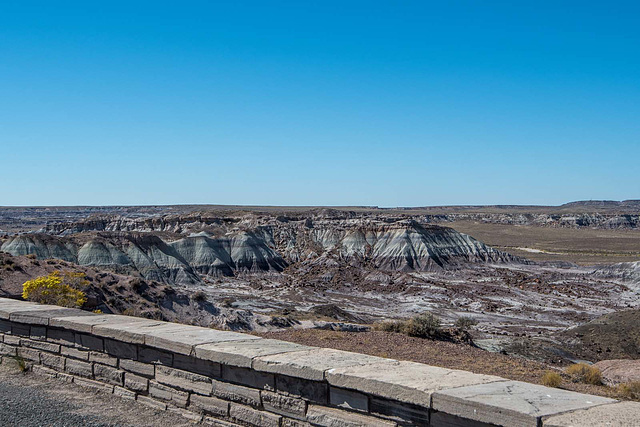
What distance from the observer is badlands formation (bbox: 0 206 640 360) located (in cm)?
3809

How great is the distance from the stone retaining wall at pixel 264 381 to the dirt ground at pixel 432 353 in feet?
26.9

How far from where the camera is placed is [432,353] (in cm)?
1599

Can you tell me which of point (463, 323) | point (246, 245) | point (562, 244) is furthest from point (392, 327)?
point (562, 244)

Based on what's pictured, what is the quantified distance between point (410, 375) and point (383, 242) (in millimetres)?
74136

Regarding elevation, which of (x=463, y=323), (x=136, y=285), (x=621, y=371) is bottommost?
(x=463, y=323)

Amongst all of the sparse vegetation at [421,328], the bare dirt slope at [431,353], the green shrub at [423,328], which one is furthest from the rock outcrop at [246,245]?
the bare dirt slope at [431,353]

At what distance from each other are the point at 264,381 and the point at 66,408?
2554mm

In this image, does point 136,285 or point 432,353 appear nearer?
point 432,353

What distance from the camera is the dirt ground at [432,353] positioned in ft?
44.8

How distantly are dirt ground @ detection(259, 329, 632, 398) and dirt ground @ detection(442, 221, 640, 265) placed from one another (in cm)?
7360

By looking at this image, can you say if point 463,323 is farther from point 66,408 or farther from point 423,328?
Result: point 66,408

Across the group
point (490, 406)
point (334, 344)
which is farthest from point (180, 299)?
point (490, 406)

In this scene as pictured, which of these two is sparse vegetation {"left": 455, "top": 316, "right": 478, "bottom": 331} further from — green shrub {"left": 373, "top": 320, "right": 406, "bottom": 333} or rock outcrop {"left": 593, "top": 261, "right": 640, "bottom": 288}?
rock outcrop {"left": 593, "top": 261, "right": 640, "bottom": 288}

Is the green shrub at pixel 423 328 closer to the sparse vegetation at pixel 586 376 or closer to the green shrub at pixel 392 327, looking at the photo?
the green shrub at pixel 392 327
